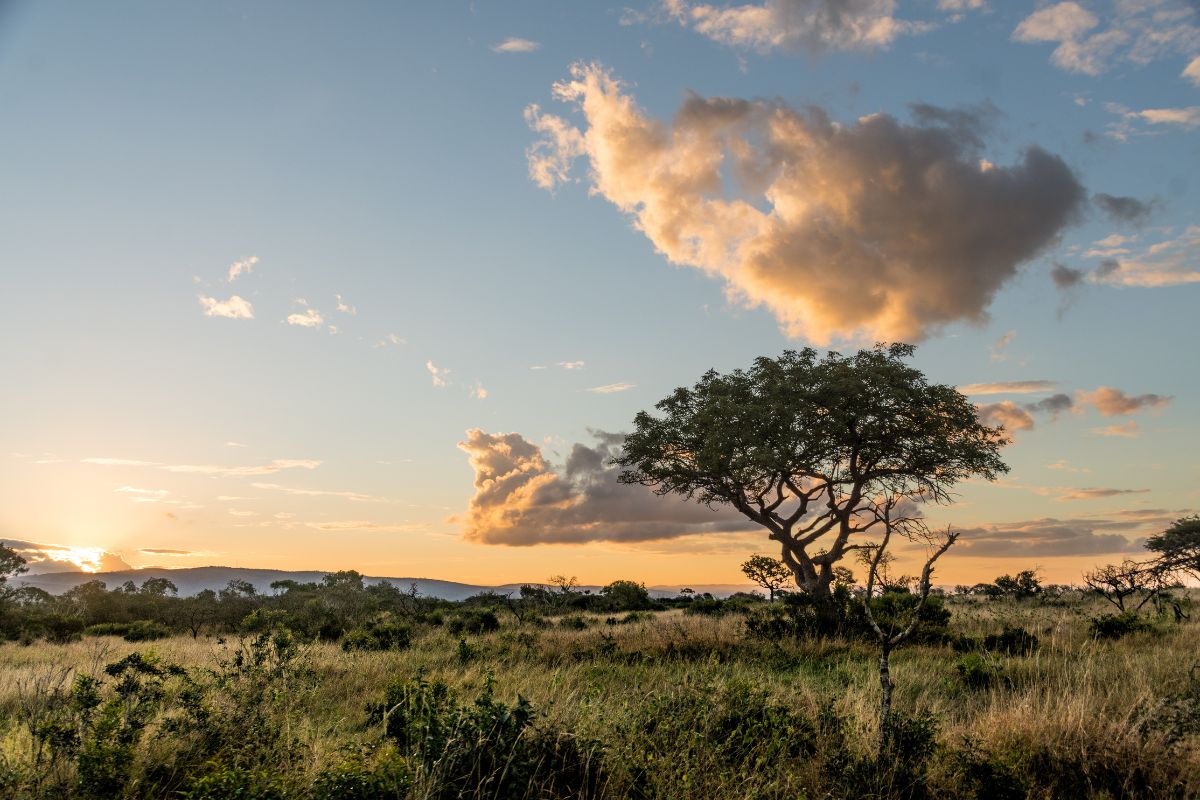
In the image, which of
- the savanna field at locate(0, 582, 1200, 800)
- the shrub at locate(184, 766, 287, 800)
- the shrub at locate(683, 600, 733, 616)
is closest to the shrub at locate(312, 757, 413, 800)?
the savanna field at locate(0, 582, 1200, 800)

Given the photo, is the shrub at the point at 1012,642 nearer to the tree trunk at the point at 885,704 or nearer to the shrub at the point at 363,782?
the tree trunk at the point at 885,704

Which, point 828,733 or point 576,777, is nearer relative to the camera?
point 576,777

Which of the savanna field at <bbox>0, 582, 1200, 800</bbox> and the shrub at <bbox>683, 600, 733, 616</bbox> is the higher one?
the savanna field at <bbox>0, 582, 1200, 800</bbox>

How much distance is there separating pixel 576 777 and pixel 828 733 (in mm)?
3412

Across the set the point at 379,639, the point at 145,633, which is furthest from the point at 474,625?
the point at 145,633

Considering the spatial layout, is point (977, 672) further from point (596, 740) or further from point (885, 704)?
point (596, 740)

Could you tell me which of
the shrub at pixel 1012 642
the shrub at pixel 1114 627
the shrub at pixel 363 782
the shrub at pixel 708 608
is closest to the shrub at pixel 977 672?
the shrub at pixel 1012 642

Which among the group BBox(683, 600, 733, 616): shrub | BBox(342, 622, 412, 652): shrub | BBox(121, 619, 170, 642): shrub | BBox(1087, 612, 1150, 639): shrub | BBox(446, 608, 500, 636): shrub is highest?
BBox(1087, 612, 1150, 639): shrub

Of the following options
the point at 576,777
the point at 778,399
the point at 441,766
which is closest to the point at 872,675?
the point at 576,777

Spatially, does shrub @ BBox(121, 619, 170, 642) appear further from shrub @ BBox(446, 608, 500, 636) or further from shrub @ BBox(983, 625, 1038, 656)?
shrub @ BBox(983, 625, 1038, 656)

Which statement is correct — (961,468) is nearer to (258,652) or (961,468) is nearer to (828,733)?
(828,733)

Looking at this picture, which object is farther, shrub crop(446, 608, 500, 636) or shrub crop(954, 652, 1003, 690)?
shrub crop(446, 608, 500, 636)

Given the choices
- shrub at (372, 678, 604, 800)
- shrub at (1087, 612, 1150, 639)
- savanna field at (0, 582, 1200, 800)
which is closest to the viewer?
shrub at (372, 678, 604, 800)

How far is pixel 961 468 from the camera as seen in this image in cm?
2681
